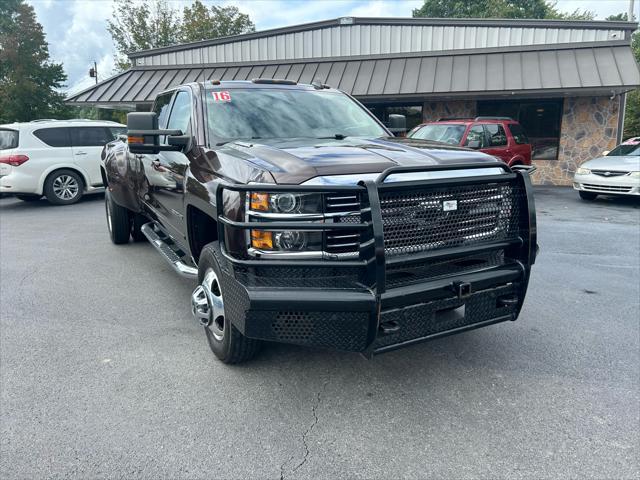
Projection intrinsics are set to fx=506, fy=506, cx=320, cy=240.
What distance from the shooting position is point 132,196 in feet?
20.0

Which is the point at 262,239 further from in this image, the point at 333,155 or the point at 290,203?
the point at 333,155

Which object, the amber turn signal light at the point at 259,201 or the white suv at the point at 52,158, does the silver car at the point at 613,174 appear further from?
the white suv at the point at 52,158

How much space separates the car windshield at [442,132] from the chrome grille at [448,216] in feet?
28.9

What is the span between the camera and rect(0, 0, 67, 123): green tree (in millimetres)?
34125

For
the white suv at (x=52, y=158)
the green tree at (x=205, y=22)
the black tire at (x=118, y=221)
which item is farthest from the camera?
the green tree at (x=205, y=22)

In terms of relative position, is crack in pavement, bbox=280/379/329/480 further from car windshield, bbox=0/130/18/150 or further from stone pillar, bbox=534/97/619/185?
stone pillar, bbox=534/97/619/185

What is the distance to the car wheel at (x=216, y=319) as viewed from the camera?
10.9 feet

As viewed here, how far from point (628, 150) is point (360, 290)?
12029 mm

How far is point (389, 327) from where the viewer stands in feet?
9.25

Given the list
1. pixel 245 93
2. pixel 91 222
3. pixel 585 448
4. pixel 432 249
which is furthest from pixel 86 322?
pixel 91 222

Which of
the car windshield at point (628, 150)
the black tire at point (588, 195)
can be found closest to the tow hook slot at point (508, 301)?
the black tire at point (588, 195)

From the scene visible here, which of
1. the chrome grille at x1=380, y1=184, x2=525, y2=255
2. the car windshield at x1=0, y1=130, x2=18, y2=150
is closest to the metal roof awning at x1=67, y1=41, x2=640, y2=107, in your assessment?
the car windshield at x1=0, y1=130, x2=18, y2=150

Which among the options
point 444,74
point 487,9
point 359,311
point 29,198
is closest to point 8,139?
point 29,198

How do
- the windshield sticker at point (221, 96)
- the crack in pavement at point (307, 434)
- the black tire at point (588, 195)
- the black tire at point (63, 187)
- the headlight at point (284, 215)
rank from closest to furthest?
the crack in pavement at point (307, 434), the headlight at point (284, 215), the windshield sticker at point (221, 96), the black tire at point (63, 187), the black tire at point (588, 195)
